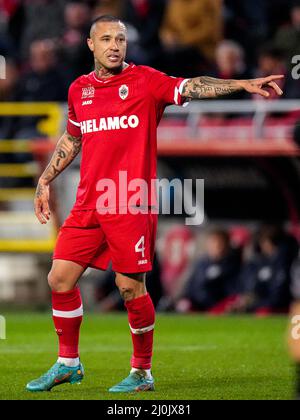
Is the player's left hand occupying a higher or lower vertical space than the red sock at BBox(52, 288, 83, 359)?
higher

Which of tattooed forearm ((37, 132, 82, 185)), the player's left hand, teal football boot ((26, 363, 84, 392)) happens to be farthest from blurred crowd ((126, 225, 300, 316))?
the player's left hand

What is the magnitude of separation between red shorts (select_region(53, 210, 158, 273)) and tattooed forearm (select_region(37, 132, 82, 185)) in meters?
0.42

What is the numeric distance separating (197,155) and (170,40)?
2766mm

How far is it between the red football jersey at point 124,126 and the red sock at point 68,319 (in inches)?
23.6

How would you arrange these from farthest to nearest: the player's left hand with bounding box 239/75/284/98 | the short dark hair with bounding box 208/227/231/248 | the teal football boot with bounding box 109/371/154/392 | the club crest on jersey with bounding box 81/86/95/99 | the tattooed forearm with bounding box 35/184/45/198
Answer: the short dark hair with bounding box 208/227/231/248, the tattooed forearm with bounding box 35/184/45/198, the club crest on jersey with bounding box 81/86/95/99, the teal football boot with bounding box 109/371/154/392, the player's left hand with bounding box 239/75/284/98

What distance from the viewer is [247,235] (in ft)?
53.8

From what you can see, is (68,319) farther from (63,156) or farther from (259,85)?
(259,85)

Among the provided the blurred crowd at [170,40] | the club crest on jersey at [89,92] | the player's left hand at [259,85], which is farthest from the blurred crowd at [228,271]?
the player's left hand at [259,85]

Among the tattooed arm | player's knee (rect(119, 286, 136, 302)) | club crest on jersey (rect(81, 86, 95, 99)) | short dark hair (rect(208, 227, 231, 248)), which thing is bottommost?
player's knee (rect(119, 286, 136, 302))

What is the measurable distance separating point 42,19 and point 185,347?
943cm

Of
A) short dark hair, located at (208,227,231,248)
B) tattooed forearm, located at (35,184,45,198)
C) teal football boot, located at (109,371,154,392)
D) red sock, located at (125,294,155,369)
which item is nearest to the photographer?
teal football boot, located at (109,371,154,392)

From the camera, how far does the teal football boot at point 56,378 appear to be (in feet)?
27.3

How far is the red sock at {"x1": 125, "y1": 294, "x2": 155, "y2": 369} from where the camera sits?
27.3 ft

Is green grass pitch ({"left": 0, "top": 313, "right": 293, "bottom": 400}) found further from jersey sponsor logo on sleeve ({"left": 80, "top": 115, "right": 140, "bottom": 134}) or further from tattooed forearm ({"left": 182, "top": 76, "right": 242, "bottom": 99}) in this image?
tattooed forearm ({"left": 182, "top": 76, "right": 242, "bottom": 99})
